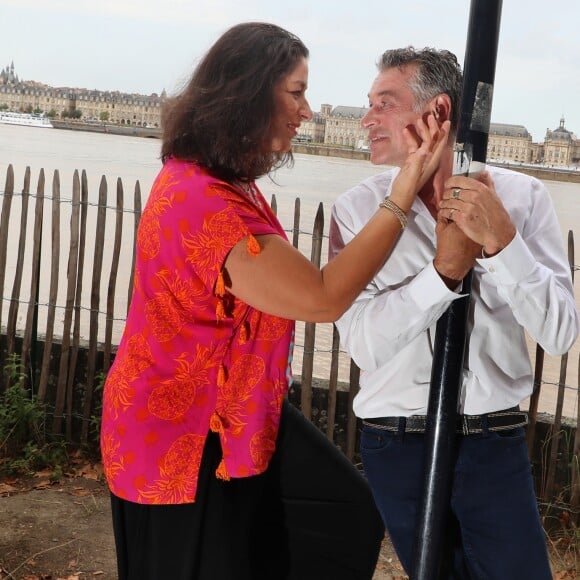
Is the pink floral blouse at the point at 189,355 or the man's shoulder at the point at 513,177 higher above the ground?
the man's shoulder at the point at 513,177

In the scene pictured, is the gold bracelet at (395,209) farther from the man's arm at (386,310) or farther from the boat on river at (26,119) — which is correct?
the boat on river at (26,119)

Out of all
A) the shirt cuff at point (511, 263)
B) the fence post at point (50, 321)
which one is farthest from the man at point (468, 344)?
the fence post at point (50, 321)

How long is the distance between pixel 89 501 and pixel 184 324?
8.96ft

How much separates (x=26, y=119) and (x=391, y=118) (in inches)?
4761

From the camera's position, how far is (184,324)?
1687 millimetres

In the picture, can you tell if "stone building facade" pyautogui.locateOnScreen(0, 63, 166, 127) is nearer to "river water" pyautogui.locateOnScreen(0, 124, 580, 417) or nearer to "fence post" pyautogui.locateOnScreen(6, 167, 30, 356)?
"river water" pyautogui.locateOnScreen(0, 124, 580, 417)

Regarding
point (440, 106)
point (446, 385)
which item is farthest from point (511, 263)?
point (440, 106)

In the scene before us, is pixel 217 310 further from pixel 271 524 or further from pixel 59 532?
pixel 59 532

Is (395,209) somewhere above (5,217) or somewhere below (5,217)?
above

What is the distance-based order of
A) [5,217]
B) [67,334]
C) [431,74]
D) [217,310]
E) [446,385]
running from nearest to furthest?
1. [446,385]
2. [217,310]
3. [431,74]
4. [67,334]
5. [5,217]

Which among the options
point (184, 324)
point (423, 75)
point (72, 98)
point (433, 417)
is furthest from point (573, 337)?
point (72, 98)

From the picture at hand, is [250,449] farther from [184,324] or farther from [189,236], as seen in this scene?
[189,236]

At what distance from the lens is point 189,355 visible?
170 cm

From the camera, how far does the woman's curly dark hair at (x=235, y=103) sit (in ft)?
5.51
